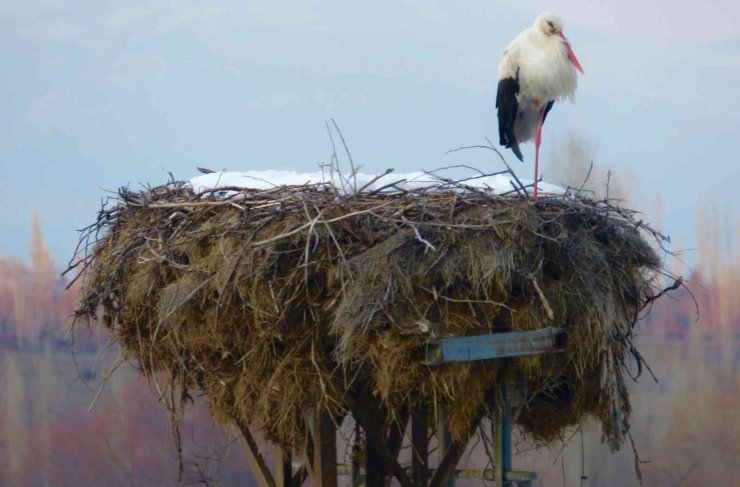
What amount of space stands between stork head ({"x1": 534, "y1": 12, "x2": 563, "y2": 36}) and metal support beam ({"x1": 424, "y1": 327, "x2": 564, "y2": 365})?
6.76ft

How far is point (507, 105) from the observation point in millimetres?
6398

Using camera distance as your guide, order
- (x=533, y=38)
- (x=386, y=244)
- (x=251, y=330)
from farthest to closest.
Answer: (x=533, y=38)
(x=251, y=330)
(x=386, y=244)

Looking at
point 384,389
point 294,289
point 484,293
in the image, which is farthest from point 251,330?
point 484,293

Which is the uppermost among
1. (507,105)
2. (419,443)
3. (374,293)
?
(507,105)

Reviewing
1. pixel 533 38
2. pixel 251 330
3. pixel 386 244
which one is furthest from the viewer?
pixel 533 38

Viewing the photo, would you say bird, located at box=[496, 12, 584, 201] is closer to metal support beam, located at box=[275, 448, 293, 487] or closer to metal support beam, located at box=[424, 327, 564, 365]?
metal support beam, located at box=[424, 327, 564, 365]

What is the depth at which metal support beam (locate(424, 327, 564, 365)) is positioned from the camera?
4.85 m

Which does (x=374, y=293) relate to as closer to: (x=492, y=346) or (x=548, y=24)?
(x=492, y=346)

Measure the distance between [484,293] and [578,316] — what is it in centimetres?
48

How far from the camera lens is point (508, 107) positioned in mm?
6406

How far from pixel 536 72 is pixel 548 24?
328mm

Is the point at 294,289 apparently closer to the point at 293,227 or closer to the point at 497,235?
the point at 293,227

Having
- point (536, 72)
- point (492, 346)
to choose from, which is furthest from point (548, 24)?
point (492, 346)

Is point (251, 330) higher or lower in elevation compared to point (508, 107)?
lower
